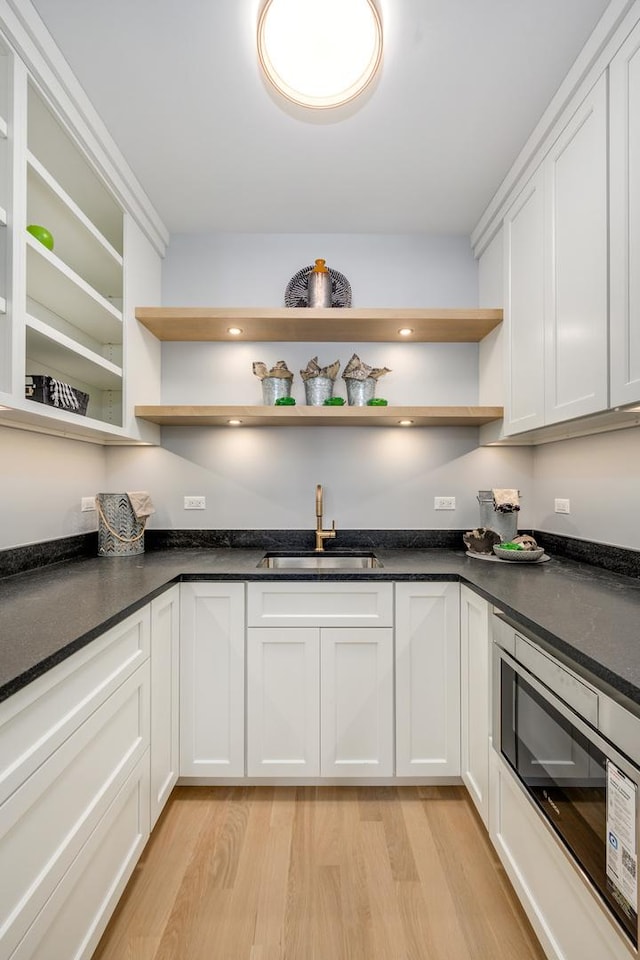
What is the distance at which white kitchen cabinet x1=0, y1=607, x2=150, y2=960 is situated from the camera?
830 millimetres

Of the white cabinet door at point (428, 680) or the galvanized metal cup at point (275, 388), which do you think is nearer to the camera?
the white cabinet door at point (428, 680)

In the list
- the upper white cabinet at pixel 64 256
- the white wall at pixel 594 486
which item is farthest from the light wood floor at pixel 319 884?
the upper white cabinet at pixel 64 256

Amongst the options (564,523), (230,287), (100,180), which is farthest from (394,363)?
(100,180)

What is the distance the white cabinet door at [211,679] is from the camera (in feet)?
5.96

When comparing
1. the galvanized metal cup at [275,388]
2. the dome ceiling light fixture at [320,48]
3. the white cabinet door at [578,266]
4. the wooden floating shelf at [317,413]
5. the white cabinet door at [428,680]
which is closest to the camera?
the dome ceiling light fixture at [320,48]

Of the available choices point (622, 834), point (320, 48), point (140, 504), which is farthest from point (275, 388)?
point (622, 834)

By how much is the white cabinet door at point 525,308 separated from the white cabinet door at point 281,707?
1.30 m

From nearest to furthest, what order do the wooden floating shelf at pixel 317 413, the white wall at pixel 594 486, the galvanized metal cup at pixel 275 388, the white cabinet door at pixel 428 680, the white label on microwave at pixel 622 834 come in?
the white label on microwave at pixel 622 834
the white wall at pixel 594 486
the white cabinet door at pixel 428 680
the wooden floating shelf at pixel 317 413
the galvanized metal cup at pixel 275 388

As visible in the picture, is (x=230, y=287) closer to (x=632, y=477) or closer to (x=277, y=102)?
(x=277, y=102)

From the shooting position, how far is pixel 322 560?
7.82 feet

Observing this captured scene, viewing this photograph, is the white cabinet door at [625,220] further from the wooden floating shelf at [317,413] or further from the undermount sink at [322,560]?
the undermount sink at [322,560]

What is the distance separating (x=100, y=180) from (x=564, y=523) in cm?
245

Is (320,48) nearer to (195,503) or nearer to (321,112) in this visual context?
(321,112)

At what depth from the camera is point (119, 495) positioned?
217 centimetres
